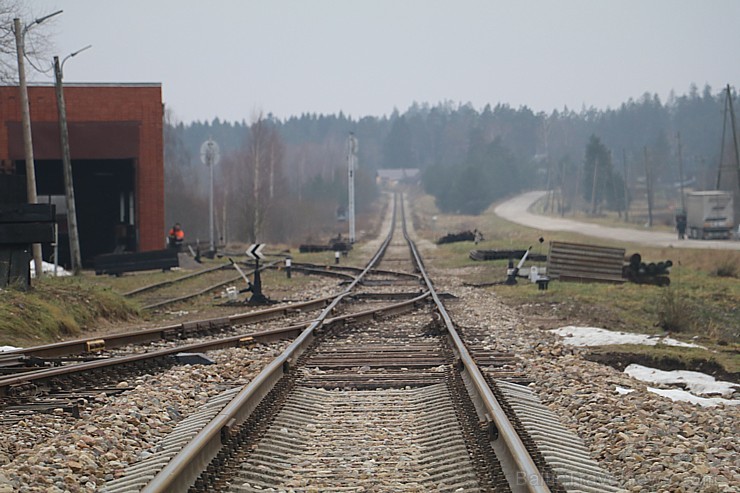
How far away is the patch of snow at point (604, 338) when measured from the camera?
14188 millimetres

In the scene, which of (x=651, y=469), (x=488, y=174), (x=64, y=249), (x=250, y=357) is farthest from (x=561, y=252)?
(x=488, y=174)

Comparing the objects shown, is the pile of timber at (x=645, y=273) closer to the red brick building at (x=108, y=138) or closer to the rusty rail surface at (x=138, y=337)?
the rusty rail surface at (x=138, y=337)

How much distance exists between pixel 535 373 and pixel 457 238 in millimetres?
44616

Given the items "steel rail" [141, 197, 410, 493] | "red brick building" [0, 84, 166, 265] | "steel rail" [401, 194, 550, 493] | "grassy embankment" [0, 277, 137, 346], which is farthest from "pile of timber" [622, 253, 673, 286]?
"red brick building" [0, 84, 166, 265]

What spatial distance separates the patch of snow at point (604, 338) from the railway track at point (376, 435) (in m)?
3.39

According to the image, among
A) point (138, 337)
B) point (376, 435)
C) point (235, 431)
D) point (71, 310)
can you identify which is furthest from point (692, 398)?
point (71, 310)

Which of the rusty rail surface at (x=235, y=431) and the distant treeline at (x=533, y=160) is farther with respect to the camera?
the distant treeline at (x=533, y=160)

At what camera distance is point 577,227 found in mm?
80625

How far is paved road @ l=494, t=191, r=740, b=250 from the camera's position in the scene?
188 ft

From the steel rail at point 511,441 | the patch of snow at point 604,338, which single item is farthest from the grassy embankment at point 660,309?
the steel rail at point 511,441

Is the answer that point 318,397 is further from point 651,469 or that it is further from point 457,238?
point 457,238

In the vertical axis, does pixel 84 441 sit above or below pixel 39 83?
below

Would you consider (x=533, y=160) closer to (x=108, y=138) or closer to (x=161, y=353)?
(x=108, y=138)

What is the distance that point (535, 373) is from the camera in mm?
10234
